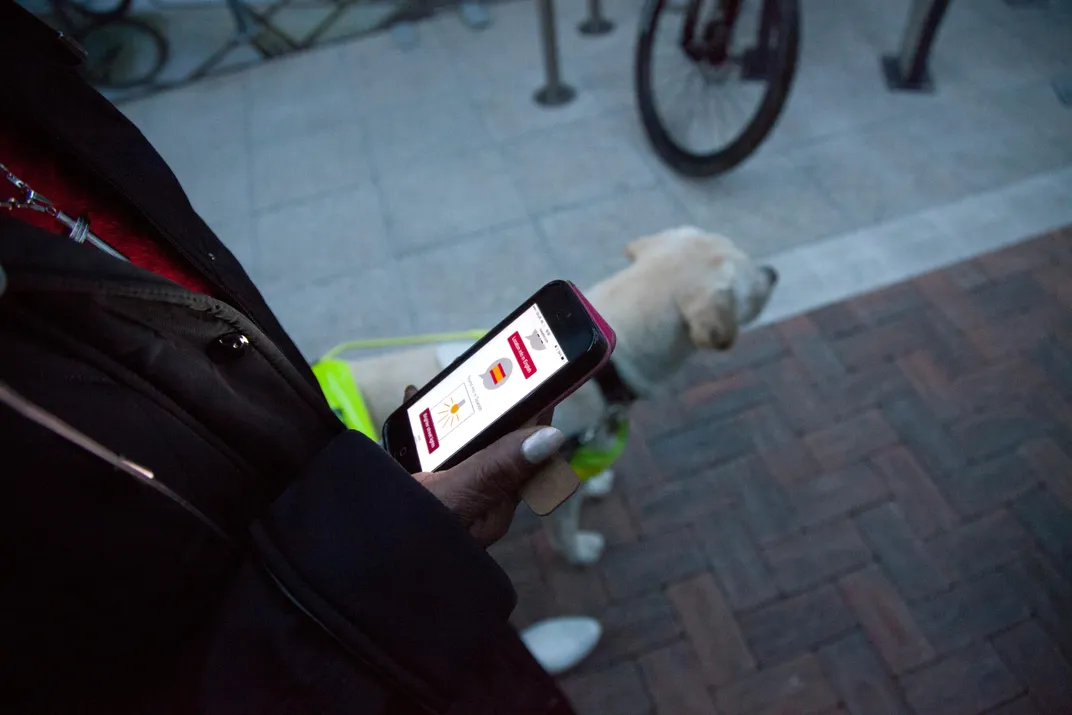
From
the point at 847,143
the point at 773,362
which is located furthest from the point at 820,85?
the point at 773,362

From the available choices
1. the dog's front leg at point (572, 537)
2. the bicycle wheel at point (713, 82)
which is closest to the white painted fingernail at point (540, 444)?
the dog's front leg at point (572, 537)

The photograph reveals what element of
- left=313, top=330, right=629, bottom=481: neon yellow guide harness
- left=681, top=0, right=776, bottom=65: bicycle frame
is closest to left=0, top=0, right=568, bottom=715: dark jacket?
left=313, top=330, right=629, bottom=481: neon yellow guide harness

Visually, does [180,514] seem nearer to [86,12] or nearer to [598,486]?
[598,486]

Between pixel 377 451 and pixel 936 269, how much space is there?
7.68ft

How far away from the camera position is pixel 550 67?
3064mm

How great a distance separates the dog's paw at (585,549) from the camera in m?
1.70

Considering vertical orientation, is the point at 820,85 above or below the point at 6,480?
below

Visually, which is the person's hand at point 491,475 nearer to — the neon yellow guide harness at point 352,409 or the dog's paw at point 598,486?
the neon yellow guide harness at point 352,409

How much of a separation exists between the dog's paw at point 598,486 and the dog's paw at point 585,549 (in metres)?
0.13

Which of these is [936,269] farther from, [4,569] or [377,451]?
[4,569]

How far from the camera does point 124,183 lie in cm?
66

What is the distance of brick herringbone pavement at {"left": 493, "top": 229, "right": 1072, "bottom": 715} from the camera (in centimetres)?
153

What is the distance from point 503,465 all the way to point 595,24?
3.53 m

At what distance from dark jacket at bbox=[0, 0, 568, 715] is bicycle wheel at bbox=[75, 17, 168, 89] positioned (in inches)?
155
